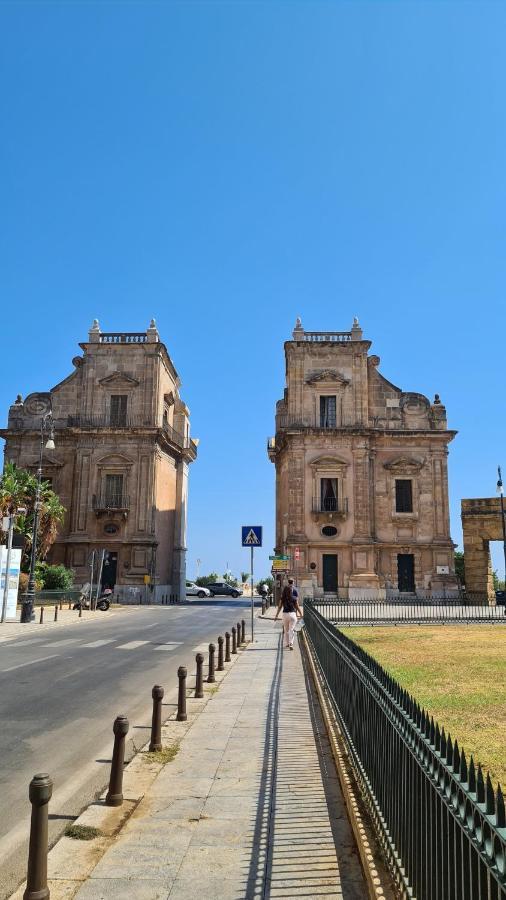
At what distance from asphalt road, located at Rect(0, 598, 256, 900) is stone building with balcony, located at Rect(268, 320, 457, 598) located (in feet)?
87.4

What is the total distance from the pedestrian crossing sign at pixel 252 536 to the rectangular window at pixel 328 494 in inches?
1092

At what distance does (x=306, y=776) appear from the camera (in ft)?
21.9

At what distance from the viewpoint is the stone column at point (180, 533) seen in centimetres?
5819

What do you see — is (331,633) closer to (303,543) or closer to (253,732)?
(253,732)

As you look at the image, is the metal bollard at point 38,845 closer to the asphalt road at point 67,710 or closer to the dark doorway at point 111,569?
the asphalt road at point 67,710

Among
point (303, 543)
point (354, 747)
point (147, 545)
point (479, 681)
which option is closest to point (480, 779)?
point (354, 747)

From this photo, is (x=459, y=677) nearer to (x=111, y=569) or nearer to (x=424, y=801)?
(x=424, y=801)

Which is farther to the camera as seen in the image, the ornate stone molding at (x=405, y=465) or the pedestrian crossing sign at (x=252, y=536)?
the ornate stone molding at (x=405, y=465)

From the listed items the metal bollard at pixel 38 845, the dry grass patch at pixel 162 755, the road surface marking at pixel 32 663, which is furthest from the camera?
the road surface marking at pixel 32 663

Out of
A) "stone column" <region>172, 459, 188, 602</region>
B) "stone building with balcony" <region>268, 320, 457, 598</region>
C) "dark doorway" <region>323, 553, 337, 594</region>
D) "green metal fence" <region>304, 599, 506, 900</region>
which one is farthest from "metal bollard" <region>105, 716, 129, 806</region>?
"stone column" <region>172, 459, 188, 602</region>

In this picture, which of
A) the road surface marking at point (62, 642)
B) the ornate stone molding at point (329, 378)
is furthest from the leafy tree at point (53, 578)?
the road surface marking at point (62, 642)

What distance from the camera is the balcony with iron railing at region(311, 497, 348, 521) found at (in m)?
46.5

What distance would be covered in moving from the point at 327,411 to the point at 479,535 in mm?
13674

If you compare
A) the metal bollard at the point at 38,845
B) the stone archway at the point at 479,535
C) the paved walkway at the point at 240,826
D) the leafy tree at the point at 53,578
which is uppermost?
the stone archway at the point at 479,535
